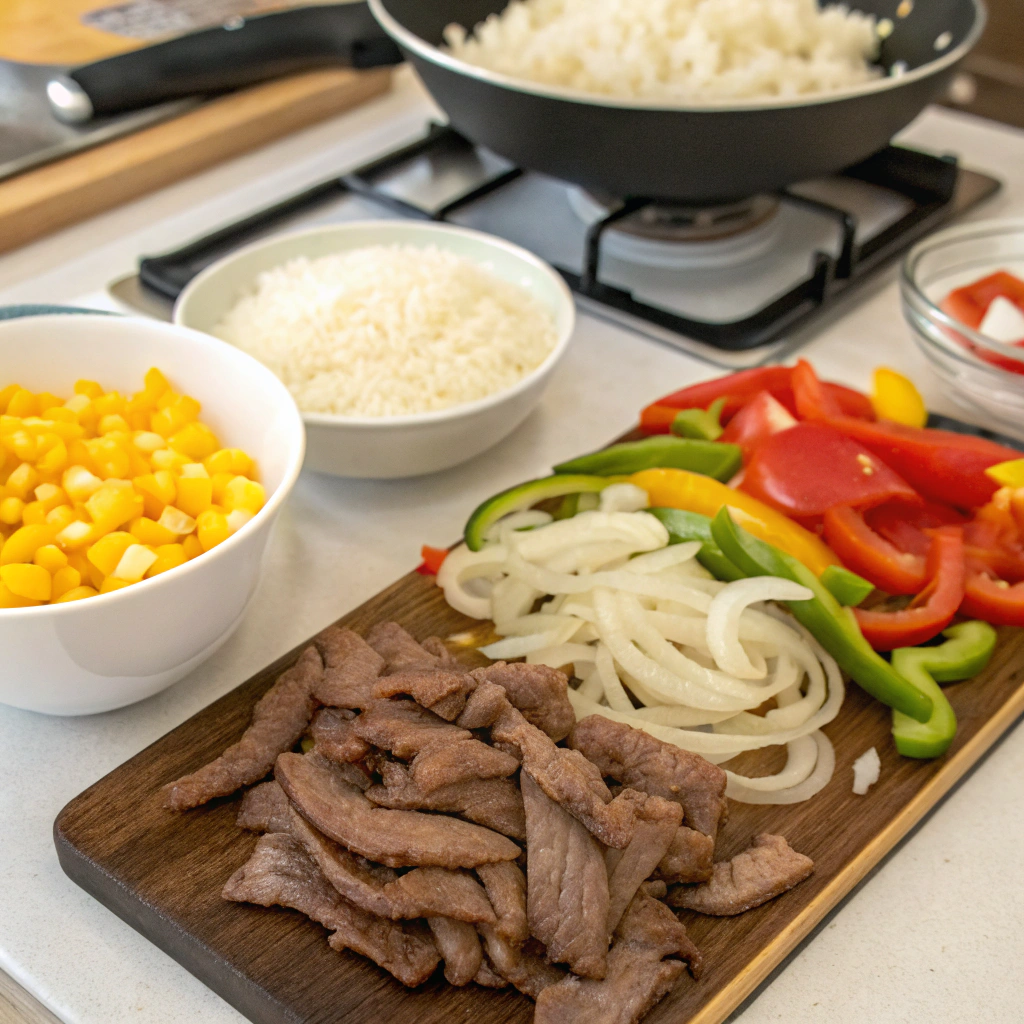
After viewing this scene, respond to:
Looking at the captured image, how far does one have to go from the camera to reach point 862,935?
45.3 inches

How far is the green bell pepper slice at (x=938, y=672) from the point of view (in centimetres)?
126

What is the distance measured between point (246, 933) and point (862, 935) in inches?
24.4

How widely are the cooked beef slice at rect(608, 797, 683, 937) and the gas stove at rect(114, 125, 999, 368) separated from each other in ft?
3.32

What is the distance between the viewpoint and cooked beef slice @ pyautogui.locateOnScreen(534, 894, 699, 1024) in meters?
0.99

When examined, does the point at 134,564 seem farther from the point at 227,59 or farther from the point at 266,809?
the point at 227,59

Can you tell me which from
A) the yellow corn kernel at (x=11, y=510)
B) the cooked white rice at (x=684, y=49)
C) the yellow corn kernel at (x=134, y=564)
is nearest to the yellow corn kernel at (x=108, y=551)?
the yellow corn kernel at (x=134, y=564)

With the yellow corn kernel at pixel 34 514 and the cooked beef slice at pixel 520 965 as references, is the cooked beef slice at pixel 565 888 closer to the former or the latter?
the cooked beef slice at pixel 520 965

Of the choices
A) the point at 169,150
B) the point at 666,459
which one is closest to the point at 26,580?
the point at 666,459

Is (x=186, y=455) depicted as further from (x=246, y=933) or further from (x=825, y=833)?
(x=825, y=833)

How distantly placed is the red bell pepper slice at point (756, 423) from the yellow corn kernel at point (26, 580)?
3.07ft

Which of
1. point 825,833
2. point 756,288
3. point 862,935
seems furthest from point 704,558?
point 756,288

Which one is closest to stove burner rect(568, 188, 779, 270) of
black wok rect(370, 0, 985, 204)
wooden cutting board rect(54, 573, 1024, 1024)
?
black wok rect(370, 0, 985, 204)

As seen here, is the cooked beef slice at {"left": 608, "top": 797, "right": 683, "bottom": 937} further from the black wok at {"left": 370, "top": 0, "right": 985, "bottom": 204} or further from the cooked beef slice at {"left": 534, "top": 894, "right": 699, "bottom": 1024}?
the black wok at {"left": 370, "top": 0, "right": 985, "bottom": 204}

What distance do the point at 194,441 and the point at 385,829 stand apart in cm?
58
